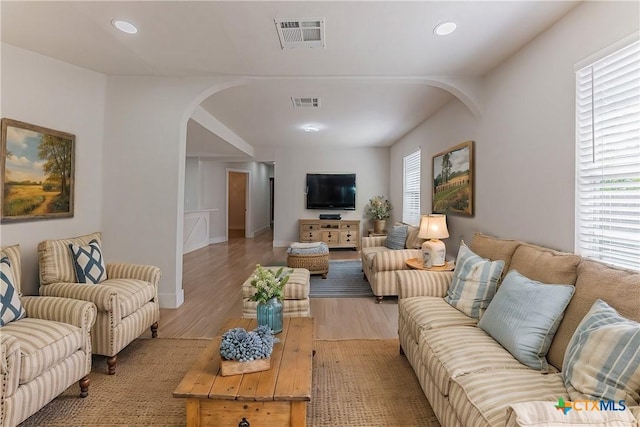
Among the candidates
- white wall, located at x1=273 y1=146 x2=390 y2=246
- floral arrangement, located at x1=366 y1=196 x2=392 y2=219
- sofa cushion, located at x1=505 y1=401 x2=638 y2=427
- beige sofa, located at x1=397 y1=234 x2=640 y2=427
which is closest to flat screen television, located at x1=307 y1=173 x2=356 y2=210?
white wall, located at x1=273 y1=146 x2=390 y2=246

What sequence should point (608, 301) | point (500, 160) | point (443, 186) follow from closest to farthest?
1. point (608, 301)
2. point (500, 160)
3. point (443, 186)

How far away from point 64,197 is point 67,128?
68cm

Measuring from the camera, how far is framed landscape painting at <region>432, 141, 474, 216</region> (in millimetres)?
3521

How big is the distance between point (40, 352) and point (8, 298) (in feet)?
1.91

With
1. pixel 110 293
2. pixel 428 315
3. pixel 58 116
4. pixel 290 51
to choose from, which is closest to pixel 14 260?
A: pixel 110 293

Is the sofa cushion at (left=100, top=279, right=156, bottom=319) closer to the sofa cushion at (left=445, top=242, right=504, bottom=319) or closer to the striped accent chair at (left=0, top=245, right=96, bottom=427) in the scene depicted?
the striped accent chair at (left=0, top=245, right=96, bottom=427)

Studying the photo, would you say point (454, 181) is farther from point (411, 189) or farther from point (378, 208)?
point (378, 208)

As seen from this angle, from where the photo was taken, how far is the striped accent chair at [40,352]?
59.2 inches

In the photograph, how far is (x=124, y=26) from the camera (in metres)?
2.40

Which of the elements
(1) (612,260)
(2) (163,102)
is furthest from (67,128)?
(1) (612,260)

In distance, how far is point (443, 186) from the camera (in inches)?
165

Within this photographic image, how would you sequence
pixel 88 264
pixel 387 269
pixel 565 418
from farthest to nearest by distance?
pixel 387 269 < pixel 88 264 < pixel 565 418

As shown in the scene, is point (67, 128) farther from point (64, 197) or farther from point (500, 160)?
point (500, 160)

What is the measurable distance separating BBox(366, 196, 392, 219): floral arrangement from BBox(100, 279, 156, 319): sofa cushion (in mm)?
5507
